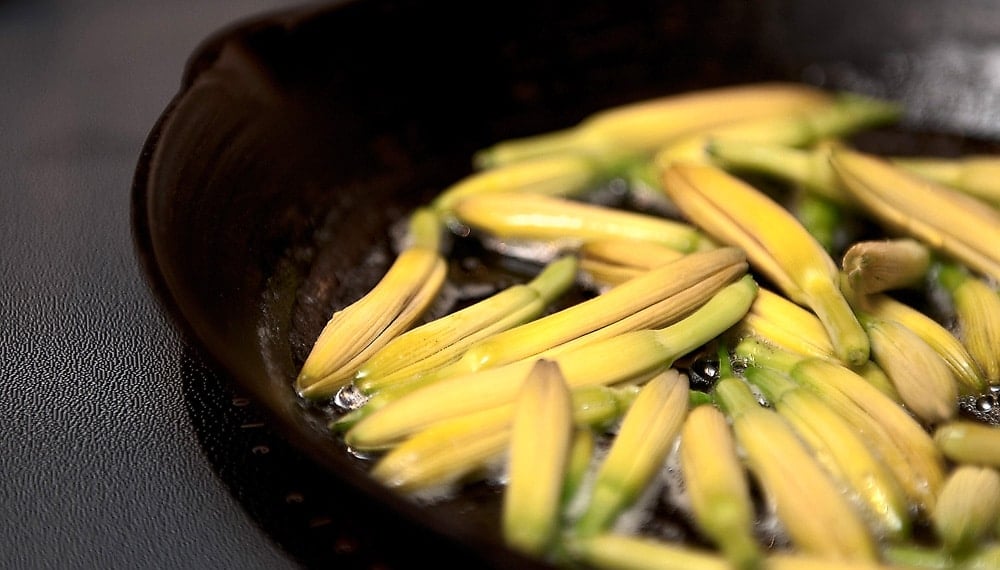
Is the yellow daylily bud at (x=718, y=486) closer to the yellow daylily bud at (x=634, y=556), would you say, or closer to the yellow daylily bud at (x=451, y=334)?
the yellow daylily bud at (x=634, y=556)

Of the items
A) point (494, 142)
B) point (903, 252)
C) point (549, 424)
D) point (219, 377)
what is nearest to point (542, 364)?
point (549, 424)

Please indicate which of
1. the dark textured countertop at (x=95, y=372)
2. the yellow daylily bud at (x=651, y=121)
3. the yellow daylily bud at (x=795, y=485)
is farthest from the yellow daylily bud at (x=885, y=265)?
the dark textured countertop at (x=95, y=372)

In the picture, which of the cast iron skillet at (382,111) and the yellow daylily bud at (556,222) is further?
the yellow daylily bud at (556,222)

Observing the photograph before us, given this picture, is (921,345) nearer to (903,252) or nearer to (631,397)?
(903,252)

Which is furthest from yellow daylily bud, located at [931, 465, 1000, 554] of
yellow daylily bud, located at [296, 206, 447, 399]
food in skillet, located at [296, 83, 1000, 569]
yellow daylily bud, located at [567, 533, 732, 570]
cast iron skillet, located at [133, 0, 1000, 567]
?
yellow daylily bud, located at [296, 206, 447, 399]

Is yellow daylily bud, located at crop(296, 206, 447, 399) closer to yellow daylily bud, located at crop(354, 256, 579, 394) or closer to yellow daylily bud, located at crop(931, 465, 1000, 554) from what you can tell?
yellow daylily bud, located at crop(354, 256, 579, 394)

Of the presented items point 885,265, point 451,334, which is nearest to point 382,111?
point 451,334
